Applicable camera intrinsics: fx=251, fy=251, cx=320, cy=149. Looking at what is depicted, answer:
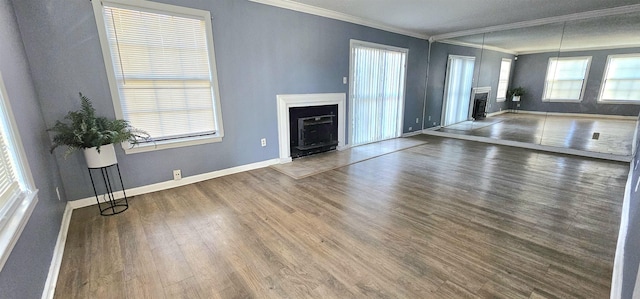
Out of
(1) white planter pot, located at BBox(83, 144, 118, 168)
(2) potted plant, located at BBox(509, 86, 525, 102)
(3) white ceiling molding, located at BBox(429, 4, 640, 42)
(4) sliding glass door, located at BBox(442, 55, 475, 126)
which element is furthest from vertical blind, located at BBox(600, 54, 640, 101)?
(1) white planter pot, located at BBox(83, 144, 118, 168)

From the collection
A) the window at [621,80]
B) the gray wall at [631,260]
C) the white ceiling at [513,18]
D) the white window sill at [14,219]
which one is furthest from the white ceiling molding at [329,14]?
the gray wall at [631,260]

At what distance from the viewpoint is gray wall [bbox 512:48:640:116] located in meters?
4.53

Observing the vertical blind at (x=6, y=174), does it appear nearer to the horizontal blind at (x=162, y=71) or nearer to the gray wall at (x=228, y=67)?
the gray wall at (x=228, y=67)

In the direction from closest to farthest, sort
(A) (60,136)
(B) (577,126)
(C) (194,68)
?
(A) (60,136), (C) (194,68), (B) (577,126)

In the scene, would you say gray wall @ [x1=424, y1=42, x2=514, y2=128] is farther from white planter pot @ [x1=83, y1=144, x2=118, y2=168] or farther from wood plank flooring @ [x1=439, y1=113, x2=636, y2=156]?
white planter pot @ [x1=83, y1=144, x2=118, y2=168]

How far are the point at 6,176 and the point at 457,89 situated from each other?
7794 mm

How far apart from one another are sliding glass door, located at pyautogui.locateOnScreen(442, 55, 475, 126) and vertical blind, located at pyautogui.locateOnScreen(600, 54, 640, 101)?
2432 millimetres

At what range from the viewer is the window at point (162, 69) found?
8.57 ft

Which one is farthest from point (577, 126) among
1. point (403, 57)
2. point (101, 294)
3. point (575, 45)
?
point (101, 294)

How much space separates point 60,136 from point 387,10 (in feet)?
14.3

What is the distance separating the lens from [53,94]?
7.80 feet

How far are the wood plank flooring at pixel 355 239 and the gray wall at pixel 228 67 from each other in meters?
0.38

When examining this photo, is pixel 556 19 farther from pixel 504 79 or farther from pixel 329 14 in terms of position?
pixel 329 14

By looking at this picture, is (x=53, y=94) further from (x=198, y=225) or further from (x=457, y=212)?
(x=457, y=212)
